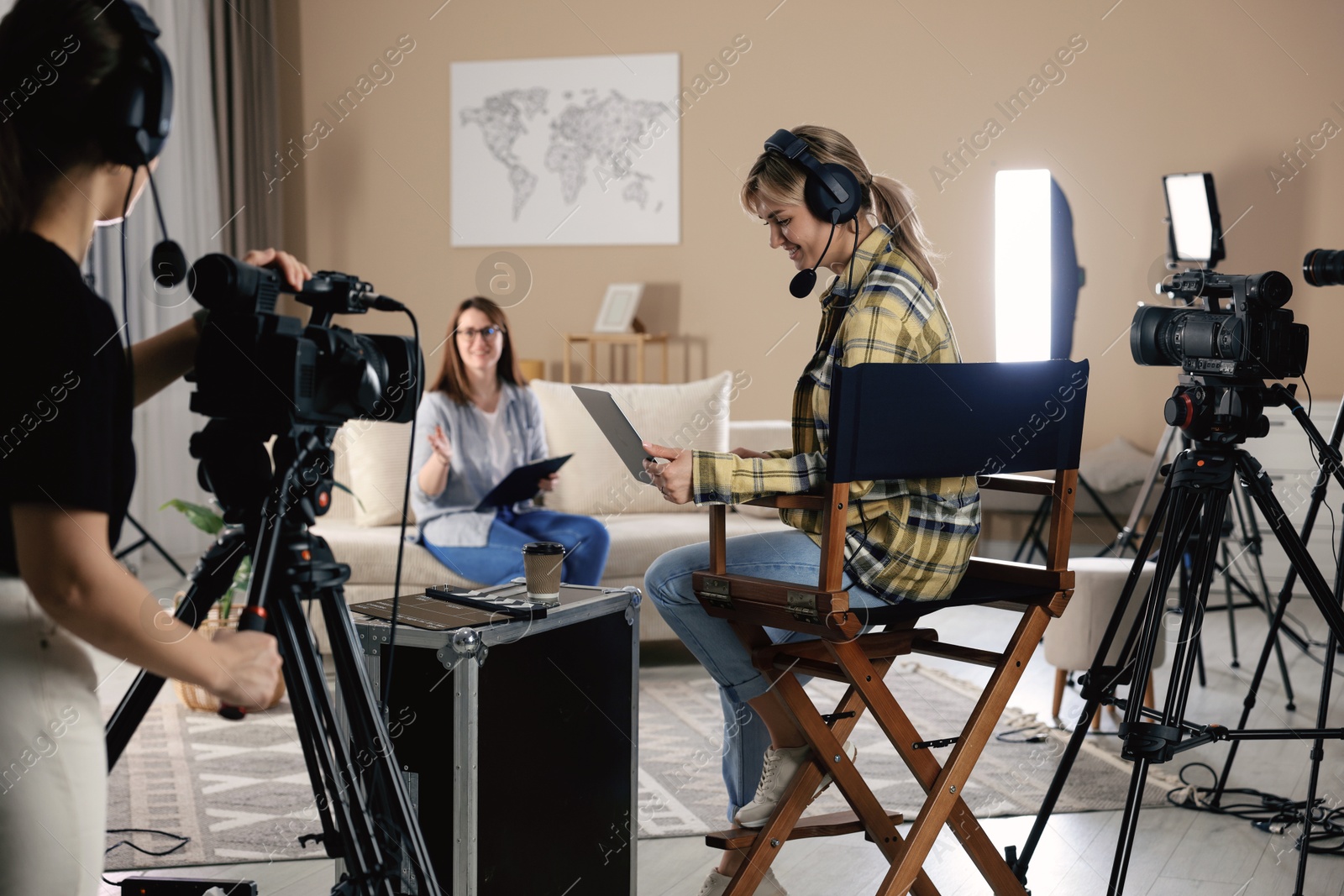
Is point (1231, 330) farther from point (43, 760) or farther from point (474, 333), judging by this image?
point (474, 333)

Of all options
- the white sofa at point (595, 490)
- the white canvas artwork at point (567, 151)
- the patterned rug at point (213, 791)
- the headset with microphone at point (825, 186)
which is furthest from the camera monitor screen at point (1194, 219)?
the patterned rug at point (213, 791)

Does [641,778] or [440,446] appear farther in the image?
[440,446]

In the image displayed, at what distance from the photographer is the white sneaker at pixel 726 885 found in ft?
→ 6.39

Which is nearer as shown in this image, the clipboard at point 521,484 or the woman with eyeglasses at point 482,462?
the clipboard at point 521,484

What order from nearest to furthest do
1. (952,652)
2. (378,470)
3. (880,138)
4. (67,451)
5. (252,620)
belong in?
(67,451)
(252,620)
(952,652)
(378,470)
(880,138)

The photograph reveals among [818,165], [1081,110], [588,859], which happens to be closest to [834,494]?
[818,165]

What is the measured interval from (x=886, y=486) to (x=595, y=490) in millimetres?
2350

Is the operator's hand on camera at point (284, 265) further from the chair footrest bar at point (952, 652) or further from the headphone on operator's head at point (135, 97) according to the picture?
the chair footrest bar at point (952, 652)

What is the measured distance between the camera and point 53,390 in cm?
84

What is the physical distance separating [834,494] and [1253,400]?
79cm

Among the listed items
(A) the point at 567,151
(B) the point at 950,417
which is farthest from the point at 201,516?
(A) the point at 567,151

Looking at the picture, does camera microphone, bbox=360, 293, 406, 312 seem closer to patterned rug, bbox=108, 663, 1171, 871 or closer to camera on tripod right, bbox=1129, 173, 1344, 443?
camera on tripod right, bbox=1129, 173, 1344, 443

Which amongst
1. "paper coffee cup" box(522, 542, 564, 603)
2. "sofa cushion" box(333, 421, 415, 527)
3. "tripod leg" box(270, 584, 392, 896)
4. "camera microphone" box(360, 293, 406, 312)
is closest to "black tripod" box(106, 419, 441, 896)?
"tripod leg" box(270, 584, 392, 896)

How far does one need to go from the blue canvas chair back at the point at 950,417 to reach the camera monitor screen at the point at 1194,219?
3364 millimetres
